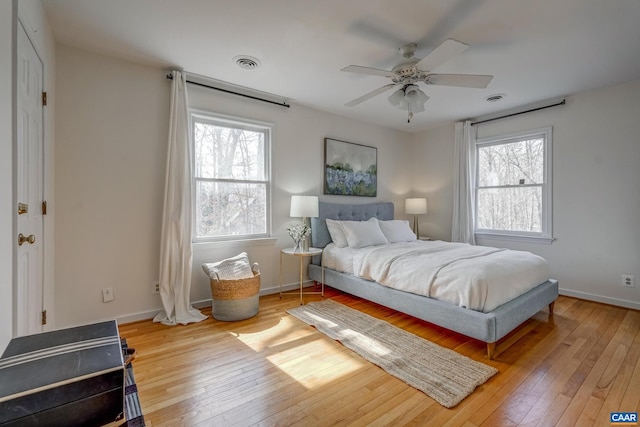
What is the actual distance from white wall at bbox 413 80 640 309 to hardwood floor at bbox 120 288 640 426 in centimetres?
75

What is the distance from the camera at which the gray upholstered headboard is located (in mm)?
3928

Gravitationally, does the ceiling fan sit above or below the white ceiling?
below

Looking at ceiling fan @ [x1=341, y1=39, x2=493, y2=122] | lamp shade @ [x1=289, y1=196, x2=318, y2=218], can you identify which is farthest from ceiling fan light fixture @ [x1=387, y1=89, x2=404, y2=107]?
lamp shade @ [x1=289, y1=196, x2=318, y2=218]

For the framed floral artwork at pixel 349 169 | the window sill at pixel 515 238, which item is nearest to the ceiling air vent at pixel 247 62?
the framed floral artwork at pixel 349 169

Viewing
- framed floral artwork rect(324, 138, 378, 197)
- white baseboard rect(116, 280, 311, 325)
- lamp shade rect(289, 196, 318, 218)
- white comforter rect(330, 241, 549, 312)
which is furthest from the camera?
framed floral artwork rect(324, 138, 378, 197)

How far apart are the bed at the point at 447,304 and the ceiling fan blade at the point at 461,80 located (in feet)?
5.88

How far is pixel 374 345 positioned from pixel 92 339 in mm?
1912

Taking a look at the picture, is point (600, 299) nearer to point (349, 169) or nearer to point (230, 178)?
point (349, 169)

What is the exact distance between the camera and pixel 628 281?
326cm

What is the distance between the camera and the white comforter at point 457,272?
229cm

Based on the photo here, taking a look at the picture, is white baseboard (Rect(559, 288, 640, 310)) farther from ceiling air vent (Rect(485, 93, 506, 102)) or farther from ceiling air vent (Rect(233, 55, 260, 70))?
ceiling air vent (Rect(233, 55, 260, 70))

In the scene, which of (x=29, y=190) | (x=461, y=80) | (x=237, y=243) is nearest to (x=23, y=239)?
(x=29, y=190)

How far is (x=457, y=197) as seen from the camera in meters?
4.60

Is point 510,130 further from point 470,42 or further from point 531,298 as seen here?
point 531,298
